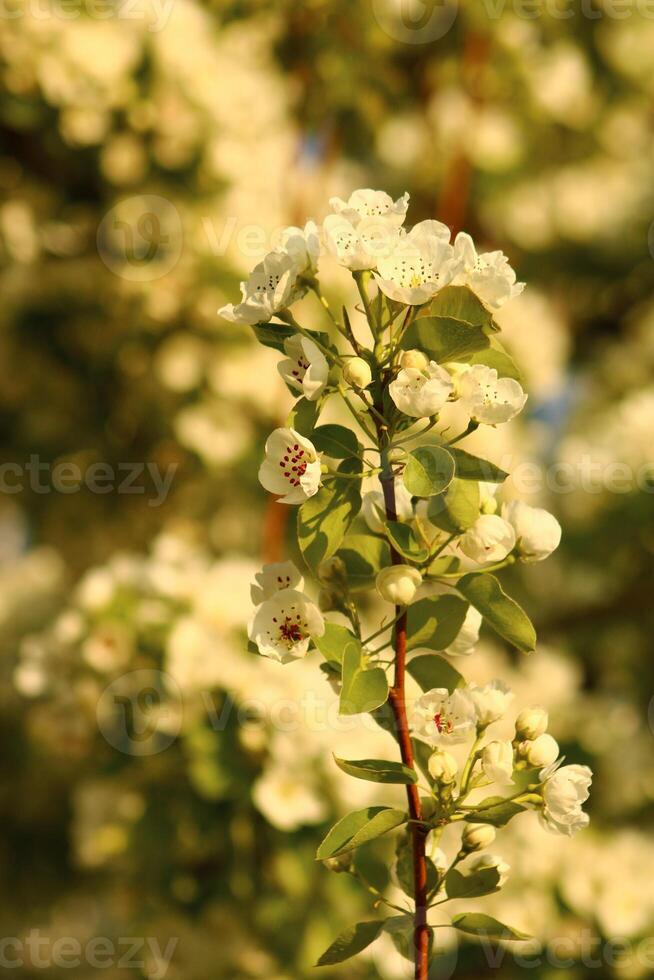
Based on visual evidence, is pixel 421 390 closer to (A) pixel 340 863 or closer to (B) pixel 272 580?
(B) pixel 272 580

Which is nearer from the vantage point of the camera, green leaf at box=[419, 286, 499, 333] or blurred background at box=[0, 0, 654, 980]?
green leaf at box=[419, 286, 499, 333]

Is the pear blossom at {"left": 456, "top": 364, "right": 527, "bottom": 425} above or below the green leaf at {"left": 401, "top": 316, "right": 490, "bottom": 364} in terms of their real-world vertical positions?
below

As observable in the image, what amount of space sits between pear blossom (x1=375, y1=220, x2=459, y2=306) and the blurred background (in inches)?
27.8

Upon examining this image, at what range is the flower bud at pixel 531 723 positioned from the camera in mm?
489

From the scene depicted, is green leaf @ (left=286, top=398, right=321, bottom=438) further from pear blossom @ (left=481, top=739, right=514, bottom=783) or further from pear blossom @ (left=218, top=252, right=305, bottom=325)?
pear blossom @ (left=481, top=739, right=514, bottom=783)

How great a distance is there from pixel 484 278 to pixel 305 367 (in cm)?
9

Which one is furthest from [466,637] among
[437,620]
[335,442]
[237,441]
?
[237,441]

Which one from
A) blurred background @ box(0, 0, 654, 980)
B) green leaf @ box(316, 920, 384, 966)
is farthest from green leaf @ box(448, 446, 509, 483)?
blurred background @ box(0, 0, 654, 980)

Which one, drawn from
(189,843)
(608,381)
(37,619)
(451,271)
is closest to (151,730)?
(189,843)

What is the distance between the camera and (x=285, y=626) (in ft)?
1.59

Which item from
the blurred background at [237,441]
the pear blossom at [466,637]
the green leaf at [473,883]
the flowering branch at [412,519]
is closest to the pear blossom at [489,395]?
the flowering branch at [412,519]

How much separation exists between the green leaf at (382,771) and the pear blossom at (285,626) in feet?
0.18

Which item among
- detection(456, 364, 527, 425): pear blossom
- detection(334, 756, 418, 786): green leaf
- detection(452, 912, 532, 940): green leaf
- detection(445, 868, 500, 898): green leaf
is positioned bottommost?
detection(452, 912, 532, 940): green leaf

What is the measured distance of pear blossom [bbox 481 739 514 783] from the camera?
466 mm
